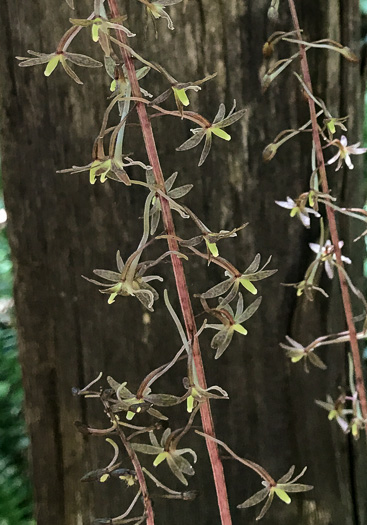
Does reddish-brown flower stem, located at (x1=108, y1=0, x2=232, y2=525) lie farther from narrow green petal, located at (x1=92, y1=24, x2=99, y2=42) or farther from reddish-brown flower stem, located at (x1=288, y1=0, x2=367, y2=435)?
reddish-brown flower stem, located at (x1=288, y1=0, x2=367, y2=435)

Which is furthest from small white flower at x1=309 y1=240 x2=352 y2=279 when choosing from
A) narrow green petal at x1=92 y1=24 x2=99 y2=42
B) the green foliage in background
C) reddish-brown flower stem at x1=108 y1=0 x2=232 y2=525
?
the green foliage in background

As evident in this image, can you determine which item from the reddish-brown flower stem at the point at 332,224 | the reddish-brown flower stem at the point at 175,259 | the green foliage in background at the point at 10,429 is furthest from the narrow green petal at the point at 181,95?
the green foliage in background at the point at 10,429

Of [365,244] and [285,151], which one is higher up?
[285,151]

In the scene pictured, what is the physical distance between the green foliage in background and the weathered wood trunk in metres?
0.36

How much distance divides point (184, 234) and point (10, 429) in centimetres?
83

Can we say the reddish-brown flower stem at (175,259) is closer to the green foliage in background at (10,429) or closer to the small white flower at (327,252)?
the small white flower at (327,252)

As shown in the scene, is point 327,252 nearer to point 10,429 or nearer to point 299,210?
point 299,210

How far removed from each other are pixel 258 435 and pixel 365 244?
1.11 ft

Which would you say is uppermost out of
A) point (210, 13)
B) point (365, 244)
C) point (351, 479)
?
point (210, 13)

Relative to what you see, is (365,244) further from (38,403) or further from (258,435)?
(38,403)

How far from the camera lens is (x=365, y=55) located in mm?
667

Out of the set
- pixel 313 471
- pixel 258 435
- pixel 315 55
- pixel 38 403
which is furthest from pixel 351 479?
pixel 315 55

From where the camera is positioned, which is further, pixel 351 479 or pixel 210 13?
pixel 351 479

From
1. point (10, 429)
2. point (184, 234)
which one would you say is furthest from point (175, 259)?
point (10, 429)
